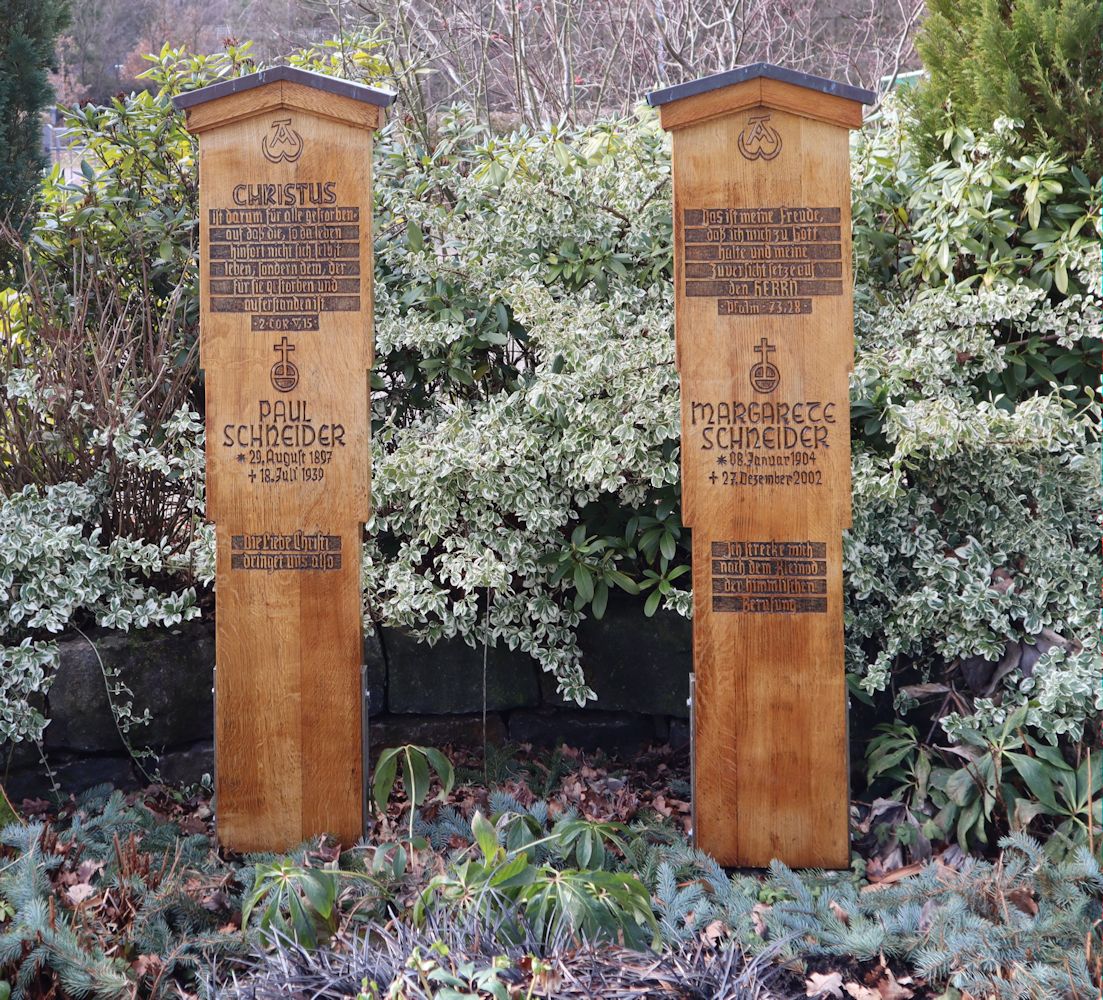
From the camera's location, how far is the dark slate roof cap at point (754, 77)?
2.83 meters

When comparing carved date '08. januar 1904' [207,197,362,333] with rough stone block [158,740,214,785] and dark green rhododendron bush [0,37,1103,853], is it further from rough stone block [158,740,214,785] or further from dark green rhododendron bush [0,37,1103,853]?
rough stone block [158,740,214,785]

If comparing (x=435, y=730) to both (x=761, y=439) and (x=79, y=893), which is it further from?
(x=761, y=439)

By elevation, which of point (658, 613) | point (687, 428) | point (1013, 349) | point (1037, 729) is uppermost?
point (1013, 349)

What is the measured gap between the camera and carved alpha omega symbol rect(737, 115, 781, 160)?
2.91 metres

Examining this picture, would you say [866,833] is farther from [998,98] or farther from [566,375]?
[998,98]

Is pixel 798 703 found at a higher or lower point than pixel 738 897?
higher

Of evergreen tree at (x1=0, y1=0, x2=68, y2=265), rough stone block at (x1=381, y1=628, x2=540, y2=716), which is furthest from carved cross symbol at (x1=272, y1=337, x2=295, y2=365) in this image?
evergreen tree at (x1=0, y1=0, x2=68, y2=265)

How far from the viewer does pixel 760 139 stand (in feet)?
9.56

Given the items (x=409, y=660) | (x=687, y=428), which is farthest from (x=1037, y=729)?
(x=409, y=660)

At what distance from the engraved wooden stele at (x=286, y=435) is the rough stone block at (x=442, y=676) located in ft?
2.42

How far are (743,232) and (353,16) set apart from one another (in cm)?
646

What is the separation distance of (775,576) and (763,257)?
2.77ft

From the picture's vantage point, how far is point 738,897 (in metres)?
2.63

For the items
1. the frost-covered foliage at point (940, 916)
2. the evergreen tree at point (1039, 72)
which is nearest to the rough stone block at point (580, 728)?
the frost-covered foliage at point (940, 916)
